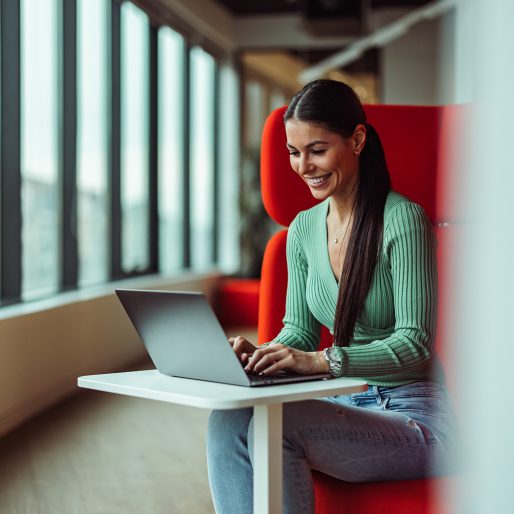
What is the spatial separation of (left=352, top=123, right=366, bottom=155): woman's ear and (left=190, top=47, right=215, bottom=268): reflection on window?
5.57m

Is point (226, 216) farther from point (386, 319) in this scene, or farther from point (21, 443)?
→ point (386, 319)

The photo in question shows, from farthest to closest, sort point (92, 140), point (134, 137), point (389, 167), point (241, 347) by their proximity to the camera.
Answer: point (134, 137)
point (92, 140)
point (389, 167)
point (241, 347)

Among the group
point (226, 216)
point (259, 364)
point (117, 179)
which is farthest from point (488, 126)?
point (226, 216)

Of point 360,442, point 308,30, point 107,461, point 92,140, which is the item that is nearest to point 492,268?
point 360,442

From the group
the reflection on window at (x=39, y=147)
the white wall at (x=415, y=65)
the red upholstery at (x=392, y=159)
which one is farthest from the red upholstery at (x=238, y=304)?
the red upholstery at (x=392, y=159)

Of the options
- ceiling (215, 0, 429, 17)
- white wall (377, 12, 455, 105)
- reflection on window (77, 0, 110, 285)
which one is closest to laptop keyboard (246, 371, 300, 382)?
reflection on window (77, 0, 110, 285)

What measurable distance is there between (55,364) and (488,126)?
352 centimetres

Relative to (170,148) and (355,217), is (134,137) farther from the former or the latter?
(355,217)

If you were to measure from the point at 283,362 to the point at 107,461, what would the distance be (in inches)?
75.4

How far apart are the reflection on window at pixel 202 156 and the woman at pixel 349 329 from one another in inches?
216

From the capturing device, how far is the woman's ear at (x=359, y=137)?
1.74 meters

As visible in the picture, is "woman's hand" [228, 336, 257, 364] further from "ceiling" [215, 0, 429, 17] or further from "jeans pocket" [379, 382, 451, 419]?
"ceiling" [215, 0, 429, 17]

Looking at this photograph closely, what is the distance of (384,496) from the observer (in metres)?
1.53

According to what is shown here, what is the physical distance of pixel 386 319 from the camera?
170 centimetres
